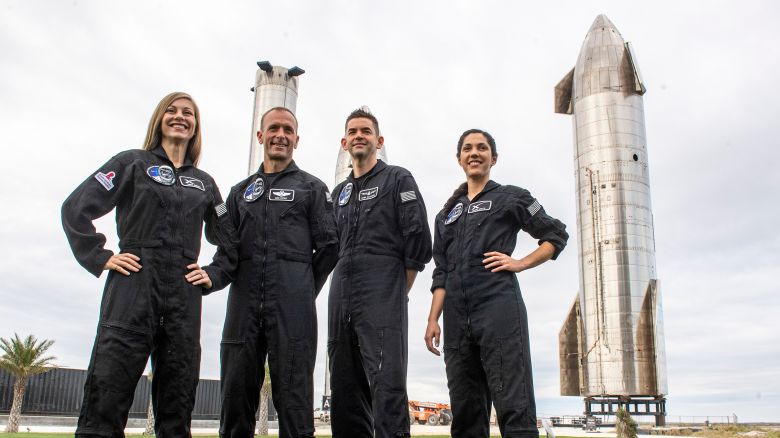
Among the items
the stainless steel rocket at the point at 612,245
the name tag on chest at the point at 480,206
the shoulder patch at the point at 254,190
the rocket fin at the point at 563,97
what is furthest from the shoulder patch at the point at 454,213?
the rocket fin at the point at 563,97

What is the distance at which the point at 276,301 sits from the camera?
4355mm

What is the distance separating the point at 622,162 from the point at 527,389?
719 inches

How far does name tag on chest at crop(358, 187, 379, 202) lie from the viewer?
197 inches

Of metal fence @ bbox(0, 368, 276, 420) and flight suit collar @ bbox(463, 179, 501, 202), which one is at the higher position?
flight suit collar @ bbox(463, 179, 501, 202)

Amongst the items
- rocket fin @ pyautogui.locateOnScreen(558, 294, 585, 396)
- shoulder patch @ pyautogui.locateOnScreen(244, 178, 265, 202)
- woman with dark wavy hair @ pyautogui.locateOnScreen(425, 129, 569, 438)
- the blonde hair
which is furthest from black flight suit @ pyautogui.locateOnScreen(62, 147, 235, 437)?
rocket fin @ pyautogui.locateOnScreen(558, 294, 585, 396)

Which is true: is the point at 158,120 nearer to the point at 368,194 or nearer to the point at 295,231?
→ the point at 295,231

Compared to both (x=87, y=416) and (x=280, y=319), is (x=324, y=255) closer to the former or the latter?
(x=280, y=319)

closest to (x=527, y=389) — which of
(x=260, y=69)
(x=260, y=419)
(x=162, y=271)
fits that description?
(x=162, y=271)

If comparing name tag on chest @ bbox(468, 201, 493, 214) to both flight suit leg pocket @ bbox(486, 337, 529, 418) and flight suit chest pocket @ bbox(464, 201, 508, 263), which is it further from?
flight suit leg pocket @ bbox(486, 337, 529, 418)

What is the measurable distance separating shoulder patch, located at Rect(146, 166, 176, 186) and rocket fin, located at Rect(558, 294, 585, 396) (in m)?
19.7

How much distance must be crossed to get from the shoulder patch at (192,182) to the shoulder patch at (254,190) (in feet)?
1.44

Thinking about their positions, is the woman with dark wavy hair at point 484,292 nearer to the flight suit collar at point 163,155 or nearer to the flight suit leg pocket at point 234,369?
the flight suit leg pocket at point 234,369

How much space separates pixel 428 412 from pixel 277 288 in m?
33.6

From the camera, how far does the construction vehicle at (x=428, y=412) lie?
3592 centimetres
